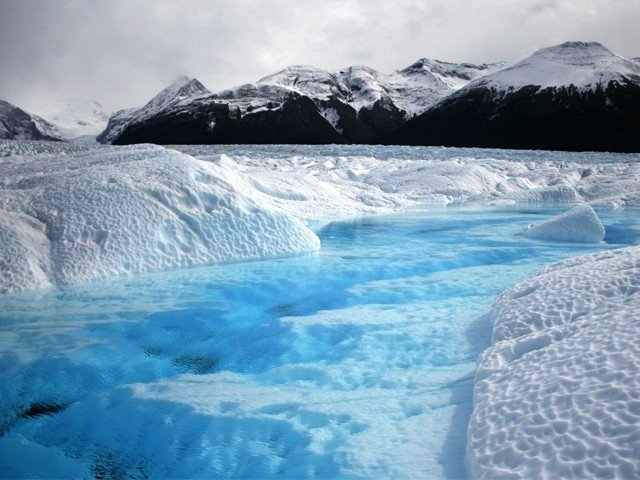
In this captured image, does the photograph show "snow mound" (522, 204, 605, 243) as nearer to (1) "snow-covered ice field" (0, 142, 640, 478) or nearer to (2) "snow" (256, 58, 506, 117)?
(1) "snow-covered ice field" (0, 142, 640, 478)

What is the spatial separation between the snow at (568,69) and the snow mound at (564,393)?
10209 cm

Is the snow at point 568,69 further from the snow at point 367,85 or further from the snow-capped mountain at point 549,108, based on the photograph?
the snow at point 367,85

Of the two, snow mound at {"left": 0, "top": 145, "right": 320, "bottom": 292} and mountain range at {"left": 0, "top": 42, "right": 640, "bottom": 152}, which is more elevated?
mountain range at {"left": 0, "top": 42, "right": 640, "bottom": 152}

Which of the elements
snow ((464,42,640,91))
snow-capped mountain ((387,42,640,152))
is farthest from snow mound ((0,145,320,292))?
snow ((464,42,640,91))

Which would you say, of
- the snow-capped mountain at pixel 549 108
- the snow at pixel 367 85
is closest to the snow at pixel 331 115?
the snow at pixel 367 85

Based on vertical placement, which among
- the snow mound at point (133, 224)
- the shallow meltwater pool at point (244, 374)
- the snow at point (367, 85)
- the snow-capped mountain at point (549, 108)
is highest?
the snow at point (367, 85)

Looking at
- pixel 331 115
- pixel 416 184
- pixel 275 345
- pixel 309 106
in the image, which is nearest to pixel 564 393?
pixel 275 345

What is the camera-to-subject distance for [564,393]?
6.28ft

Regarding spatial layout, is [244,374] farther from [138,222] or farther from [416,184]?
[416,184]

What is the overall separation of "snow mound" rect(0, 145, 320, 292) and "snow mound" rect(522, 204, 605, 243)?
15.2ft

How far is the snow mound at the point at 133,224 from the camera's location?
5172 millimetres

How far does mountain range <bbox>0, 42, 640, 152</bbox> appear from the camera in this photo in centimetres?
8094

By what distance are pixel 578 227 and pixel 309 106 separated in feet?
364

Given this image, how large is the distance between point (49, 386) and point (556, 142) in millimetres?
87673
